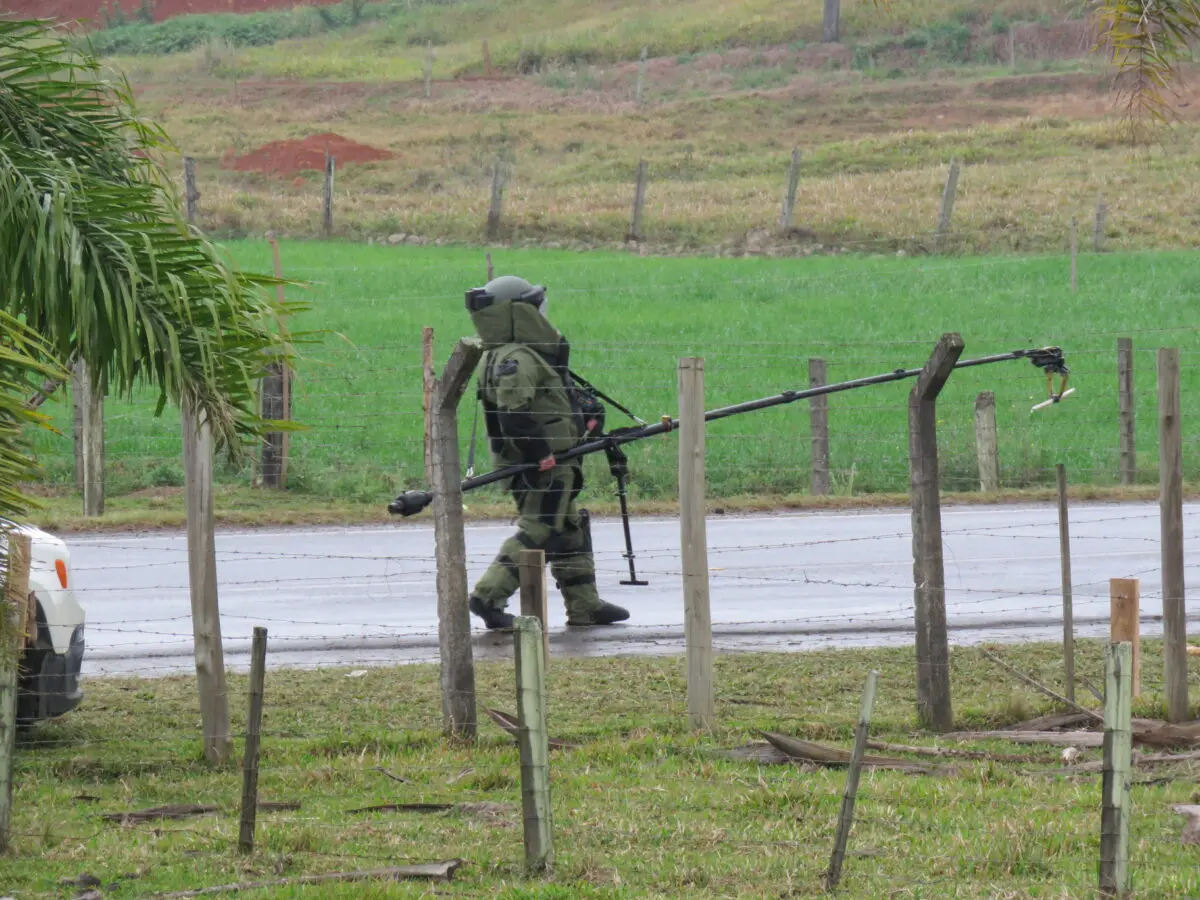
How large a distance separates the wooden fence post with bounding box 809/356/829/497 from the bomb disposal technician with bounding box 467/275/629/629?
24.3 ft

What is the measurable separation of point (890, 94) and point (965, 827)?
5484 cm

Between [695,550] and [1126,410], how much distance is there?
11.2 m

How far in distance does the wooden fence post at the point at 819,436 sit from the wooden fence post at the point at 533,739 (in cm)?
1262

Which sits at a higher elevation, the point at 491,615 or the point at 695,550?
the point at 695,550

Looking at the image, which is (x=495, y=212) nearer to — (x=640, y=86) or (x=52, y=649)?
(x=640, y=86)

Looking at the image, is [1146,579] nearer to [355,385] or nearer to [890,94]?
[355,385]

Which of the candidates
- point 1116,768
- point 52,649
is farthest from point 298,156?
point 1116,768

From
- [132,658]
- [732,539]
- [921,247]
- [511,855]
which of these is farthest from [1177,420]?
[921,247]

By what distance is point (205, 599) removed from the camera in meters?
7.33

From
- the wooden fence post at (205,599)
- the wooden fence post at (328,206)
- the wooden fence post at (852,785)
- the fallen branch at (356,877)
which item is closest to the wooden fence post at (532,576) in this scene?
the wooden fence post at (205,599)

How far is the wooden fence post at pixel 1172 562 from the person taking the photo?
7.76 metres

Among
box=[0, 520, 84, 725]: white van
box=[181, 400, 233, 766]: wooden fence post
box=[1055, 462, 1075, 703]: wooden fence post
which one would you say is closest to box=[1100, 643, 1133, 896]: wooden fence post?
box=[1055, 462, 1075, 703]: wooden fence post

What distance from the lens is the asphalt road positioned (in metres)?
10.6

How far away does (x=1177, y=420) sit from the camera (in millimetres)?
7941
